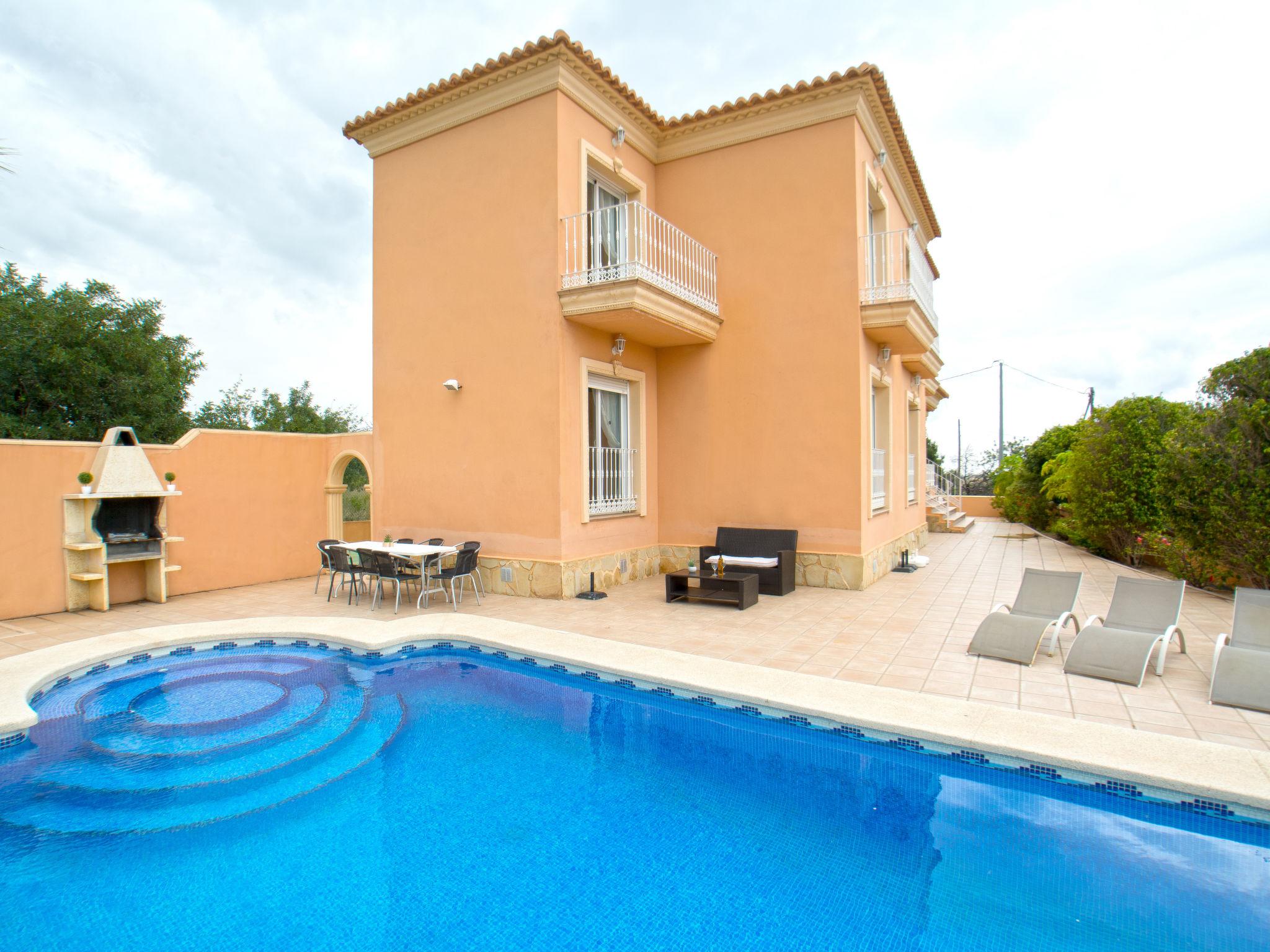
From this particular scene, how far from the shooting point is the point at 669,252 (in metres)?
10.9

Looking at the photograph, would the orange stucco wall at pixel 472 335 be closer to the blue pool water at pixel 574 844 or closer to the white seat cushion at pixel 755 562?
the white seat cushion at pixel 755 562

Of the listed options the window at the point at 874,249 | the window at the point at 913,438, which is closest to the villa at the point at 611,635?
the window at the point at 874,249

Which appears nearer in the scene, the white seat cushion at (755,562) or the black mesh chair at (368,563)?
the black mesh chair at (368,563)

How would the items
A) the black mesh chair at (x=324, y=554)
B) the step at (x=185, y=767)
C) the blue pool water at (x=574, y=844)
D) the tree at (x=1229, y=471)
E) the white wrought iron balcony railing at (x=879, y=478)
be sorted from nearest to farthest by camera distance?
the blue pool water at (x=574, y=844), the step at (x=185, y=767), the tree at (x=1229, y=471), the black mesh chair at (x=324, y=554), the white wrought iron balcony railing at (x=879, y=478)

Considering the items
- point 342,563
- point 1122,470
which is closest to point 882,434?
point 1122,470

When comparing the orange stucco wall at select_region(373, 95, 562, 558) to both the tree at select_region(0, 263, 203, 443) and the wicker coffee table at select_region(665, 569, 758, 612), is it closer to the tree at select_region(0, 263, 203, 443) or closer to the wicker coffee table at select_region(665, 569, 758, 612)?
the wicker coffee table at select_region(665, 569, 758, 612)

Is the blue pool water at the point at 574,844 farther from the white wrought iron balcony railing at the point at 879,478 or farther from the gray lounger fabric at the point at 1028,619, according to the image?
the white wrought iron balcony railing at the point at 879,478

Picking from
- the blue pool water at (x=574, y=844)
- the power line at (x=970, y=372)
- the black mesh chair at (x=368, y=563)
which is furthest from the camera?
the power line at (x=970, y=372)

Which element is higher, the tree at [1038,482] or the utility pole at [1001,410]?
the utility pole at [1001,410]

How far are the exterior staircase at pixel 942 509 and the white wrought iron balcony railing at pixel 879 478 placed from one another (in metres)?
6.62

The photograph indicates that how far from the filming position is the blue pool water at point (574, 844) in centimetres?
309

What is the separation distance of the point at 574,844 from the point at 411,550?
628cm

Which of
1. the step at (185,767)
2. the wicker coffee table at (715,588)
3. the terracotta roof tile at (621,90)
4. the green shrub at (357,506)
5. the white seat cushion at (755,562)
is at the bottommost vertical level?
the step at (185,767)

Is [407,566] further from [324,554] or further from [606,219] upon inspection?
[606,219]
